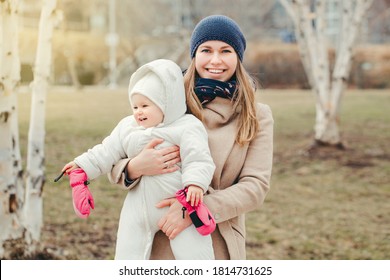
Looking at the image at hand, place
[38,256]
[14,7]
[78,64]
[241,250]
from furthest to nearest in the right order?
[78,64], [38,256], [14,7], [241,250]

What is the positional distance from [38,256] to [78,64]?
12775mm

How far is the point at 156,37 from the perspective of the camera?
56.8ft

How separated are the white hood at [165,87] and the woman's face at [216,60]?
99mm

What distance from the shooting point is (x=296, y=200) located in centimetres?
531

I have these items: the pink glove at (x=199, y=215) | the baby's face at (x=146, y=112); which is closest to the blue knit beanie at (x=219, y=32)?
the baby's face at (x=146, y=112)

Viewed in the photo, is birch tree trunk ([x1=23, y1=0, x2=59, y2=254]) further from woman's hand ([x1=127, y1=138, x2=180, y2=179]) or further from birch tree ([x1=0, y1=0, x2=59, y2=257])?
woman's hand ([x1=127, y1=138, x2=180, y2=179])

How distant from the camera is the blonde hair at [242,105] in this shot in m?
1.82

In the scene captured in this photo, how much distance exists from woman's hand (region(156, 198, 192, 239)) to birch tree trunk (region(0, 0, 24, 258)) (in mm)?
1630

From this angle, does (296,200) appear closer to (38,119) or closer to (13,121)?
(38,119)

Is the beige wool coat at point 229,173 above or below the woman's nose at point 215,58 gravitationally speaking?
below

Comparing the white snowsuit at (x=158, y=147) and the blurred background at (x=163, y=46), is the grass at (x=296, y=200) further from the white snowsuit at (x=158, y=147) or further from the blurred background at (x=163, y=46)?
the blurred background at (x=163, y=46)

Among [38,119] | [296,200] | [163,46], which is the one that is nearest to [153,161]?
[38,119]
